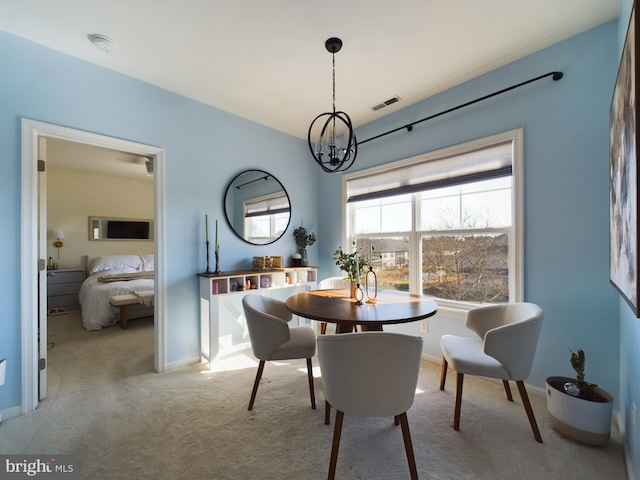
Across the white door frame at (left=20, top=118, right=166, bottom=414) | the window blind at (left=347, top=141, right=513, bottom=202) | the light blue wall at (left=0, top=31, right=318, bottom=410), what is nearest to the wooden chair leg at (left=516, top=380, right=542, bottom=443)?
the window blind at (left=347, top=141, right=513, bottom=202)

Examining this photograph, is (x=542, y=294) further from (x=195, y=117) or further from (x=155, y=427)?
(x=195, y=117)

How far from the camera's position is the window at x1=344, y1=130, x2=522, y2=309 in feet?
7.86

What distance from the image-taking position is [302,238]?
12.4ft

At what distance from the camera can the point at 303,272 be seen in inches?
144

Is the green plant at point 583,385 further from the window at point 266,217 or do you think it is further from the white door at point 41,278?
the white door at point 41,278

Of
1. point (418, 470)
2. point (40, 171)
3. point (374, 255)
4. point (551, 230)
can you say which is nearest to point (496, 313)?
point (551, 230)

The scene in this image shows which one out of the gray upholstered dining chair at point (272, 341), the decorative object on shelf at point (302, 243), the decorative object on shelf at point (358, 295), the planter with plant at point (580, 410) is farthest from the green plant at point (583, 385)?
the decorative object on shelf at point (302, 243)

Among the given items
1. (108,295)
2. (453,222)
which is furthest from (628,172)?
(108,295)

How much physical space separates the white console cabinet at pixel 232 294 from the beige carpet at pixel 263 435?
414 millimetres

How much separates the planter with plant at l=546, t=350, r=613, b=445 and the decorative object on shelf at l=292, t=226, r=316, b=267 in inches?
108

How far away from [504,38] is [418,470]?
9.82 ft

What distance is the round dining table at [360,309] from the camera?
163cm

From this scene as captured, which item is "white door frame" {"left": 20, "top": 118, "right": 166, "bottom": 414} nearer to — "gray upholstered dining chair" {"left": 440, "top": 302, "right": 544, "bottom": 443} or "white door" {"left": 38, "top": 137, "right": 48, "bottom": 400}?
"white door" {"left": 38, "top": 137, "right": 48, "bottom": 400}

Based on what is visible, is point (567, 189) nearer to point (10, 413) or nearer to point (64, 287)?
point (10, 413)
